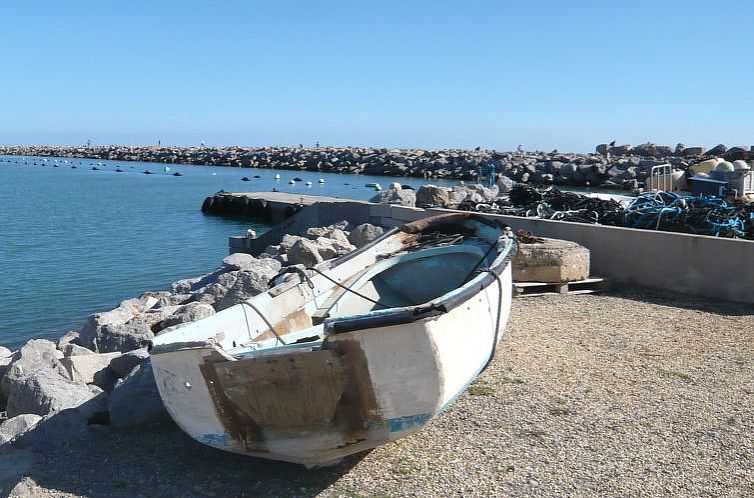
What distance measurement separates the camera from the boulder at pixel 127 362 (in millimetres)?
6395

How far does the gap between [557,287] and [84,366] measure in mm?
5556

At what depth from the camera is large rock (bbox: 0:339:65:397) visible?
710 cm

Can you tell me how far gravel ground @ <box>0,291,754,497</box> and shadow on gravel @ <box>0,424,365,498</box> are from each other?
0.01 m

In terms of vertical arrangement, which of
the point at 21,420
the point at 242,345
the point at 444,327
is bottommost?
the point at 21,420

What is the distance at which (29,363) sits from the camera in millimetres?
7348

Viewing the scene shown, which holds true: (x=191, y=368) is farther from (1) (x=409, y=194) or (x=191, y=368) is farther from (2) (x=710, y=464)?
(1) (x=409, y=194)

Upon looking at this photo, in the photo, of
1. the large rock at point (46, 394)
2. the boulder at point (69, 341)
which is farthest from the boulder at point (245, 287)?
the large rock at point (46, 394)

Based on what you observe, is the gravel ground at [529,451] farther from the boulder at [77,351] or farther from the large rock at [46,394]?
the boulder at [77,351]

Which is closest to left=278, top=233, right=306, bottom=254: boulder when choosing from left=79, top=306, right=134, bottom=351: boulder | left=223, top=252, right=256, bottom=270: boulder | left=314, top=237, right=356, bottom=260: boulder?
left=223, top=252, right=256, bottom=270: boulder

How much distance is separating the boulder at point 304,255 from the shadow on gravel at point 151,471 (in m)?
6.75

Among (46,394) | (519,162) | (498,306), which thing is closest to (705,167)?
(498,306)

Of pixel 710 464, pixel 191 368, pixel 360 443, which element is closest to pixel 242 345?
pixel 191 368

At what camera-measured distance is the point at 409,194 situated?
644 inches

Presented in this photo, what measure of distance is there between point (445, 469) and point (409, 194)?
12357 millimetres
